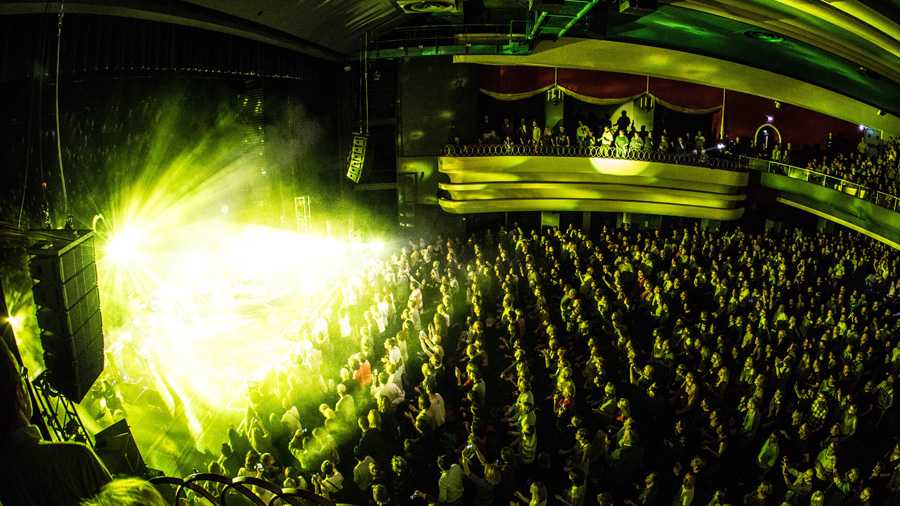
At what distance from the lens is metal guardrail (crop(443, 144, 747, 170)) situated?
1661 centimetres

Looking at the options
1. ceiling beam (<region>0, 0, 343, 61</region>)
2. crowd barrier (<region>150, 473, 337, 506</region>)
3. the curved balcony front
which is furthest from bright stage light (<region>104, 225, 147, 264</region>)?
the curved balcony front

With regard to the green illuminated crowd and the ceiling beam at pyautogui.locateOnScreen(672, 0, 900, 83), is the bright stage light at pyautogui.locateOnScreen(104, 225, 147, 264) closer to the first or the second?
the green illuminated crowd

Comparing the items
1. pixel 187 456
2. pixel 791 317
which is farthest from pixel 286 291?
pixel 791 317

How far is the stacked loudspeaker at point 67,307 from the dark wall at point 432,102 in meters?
13.6

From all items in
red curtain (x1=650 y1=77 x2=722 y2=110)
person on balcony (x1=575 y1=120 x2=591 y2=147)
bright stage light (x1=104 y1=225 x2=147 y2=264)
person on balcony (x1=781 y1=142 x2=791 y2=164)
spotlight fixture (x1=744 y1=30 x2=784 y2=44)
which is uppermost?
spotlight fixture (x1=744 y1=30 x2=784 y2=44)

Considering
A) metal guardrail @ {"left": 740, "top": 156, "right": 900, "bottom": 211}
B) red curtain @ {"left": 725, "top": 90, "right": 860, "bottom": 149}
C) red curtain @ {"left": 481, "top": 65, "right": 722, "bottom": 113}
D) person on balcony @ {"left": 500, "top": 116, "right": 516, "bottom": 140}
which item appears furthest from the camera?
red curtain @ {"left": 725, "top": 90, "right": 860, "bottom": 149}

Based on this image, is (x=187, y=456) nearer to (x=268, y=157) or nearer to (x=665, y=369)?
(x=665, y=369)

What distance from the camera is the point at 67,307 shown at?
14.7 feet

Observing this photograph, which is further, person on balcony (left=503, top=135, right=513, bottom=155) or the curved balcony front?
person on balcony (left=503, top=135, right=513, bottom=155)

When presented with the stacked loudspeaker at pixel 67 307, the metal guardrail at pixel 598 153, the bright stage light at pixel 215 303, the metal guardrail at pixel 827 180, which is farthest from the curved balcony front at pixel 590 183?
the stacked loudspeaker at pixel 67 307

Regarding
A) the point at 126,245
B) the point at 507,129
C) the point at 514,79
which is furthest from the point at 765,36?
the point at 126,245

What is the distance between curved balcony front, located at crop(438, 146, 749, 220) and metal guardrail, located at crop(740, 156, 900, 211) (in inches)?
34.4

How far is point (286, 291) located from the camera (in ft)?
48.0

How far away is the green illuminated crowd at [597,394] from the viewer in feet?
20.6
